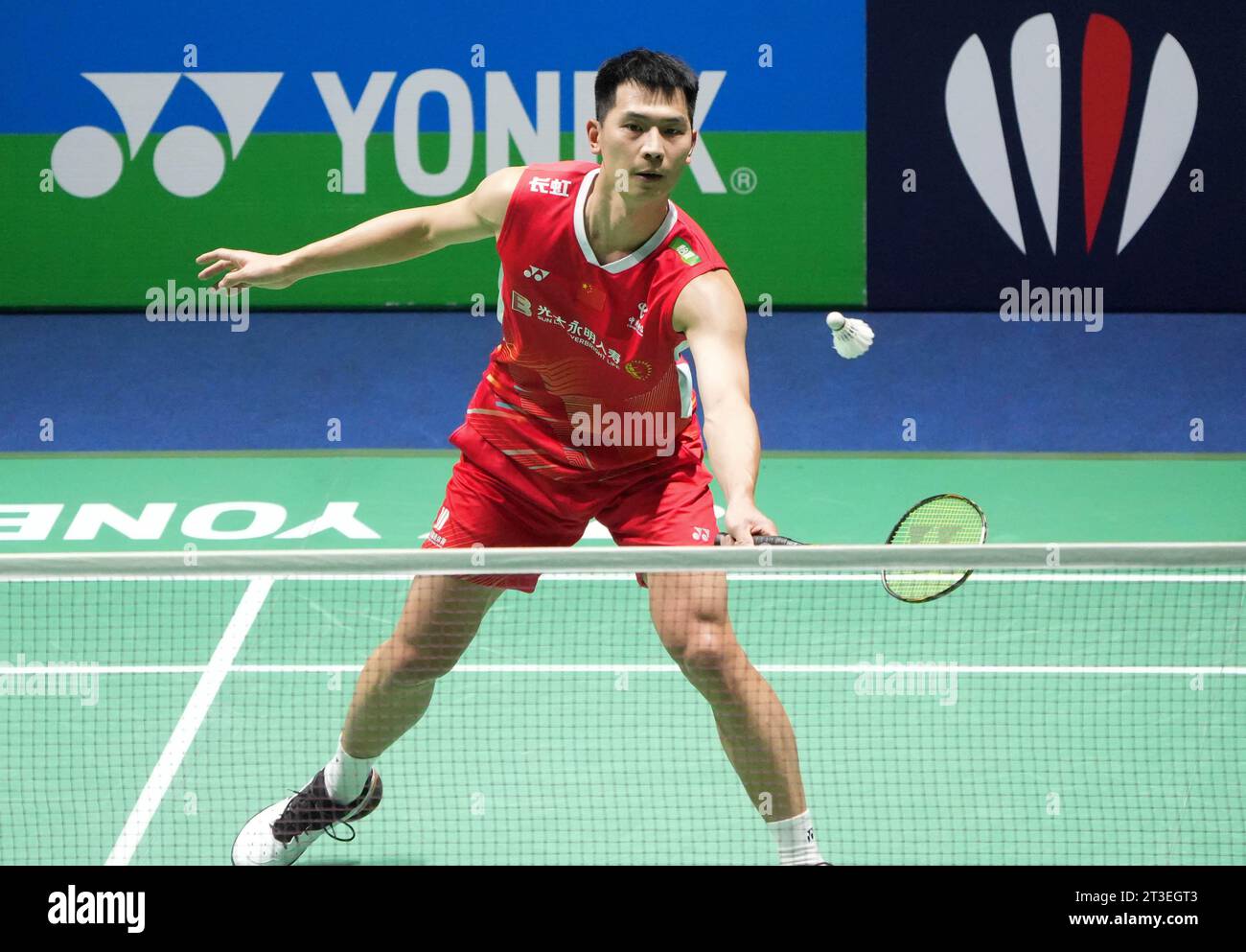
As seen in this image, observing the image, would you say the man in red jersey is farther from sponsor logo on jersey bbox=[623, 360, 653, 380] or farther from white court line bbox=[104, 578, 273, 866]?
white court line bbox=[104, 578, 273, 866]

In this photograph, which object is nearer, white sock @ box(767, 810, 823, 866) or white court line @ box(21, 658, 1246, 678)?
white sock @ box(767, 810, 823, 866)

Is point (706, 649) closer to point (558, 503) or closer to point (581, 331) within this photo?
point (558, 503)

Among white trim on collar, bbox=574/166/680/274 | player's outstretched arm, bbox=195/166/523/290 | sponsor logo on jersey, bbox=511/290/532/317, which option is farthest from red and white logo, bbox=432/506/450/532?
white trim on collar, bbox=574/166/680/274

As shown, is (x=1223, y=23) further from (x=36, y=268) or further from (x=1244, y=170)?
(x=36, y=268)

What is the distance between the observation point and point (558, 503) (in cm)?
481

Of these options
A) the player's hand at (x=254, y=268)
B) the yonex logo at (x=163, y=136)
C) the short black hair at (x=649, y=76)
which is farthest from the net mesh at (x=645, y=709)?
the yonex logo at (x=163, y=136)

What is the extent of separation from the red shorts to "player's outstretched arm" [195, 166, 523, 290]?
544mm

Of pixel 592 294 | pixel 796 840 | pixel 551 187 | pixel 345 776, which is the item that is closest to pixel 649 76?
pixel 551 187

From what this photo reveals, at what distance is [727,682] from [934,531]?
44.0 inches

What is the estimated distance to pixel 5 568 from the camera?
3.74m

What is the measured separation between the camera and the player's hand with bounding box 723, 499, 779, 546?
3.85 metres

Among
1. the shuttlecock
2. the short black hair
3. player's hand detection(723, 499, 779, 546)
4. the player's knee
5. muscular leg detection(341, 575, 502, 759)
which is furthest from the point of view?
the shuttlecock

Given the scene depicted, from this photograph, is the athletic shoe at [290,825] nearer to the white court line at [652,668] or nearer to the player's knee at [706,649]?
the player's knee at [706,649]

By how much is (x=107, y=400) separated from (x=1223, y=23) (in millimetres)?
7325
